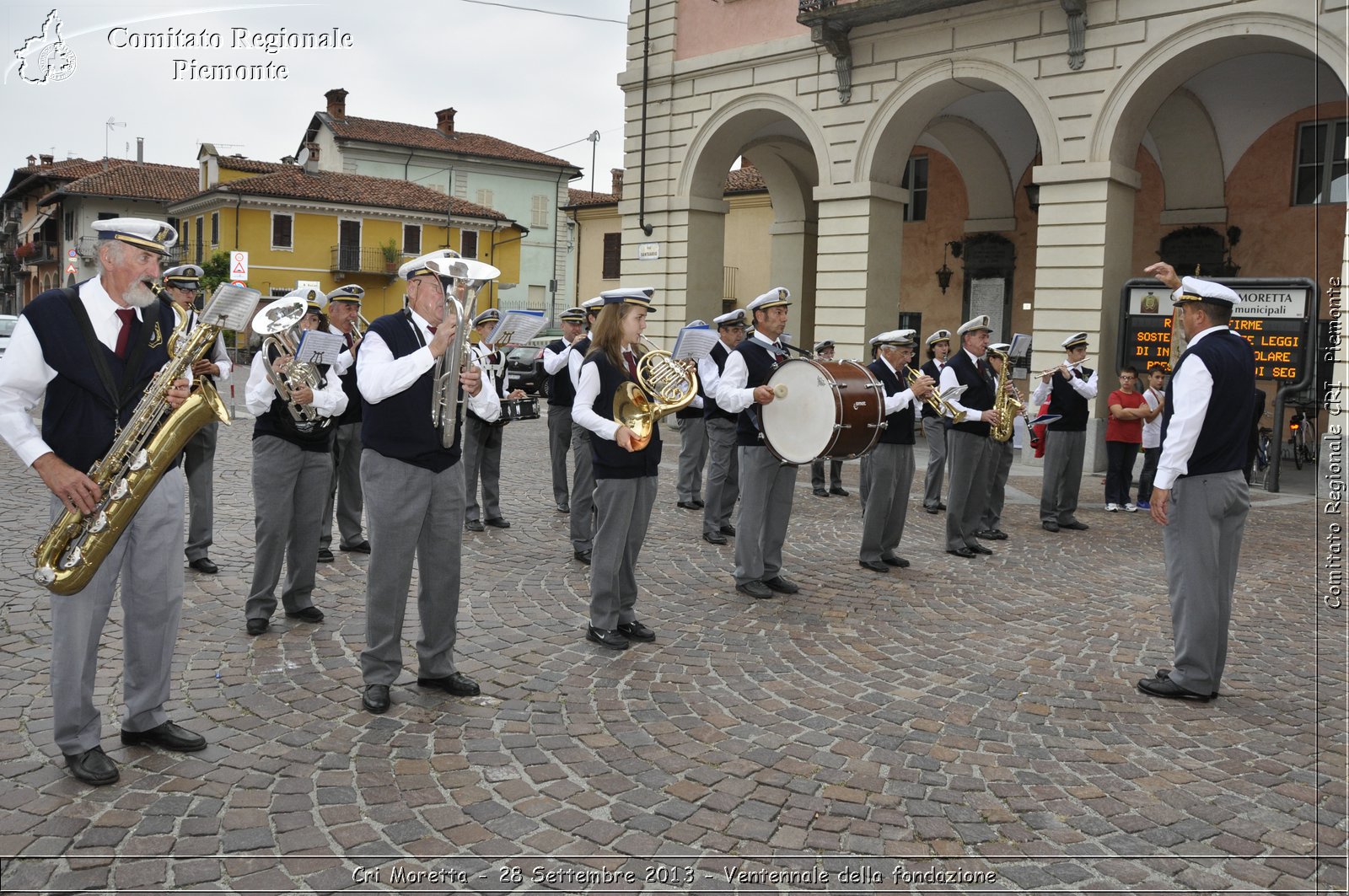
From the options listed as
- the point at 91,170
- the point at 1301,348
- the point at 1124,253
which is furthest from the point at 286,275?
the point at 1301,348

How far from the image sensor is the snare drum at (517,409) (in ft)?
35.2

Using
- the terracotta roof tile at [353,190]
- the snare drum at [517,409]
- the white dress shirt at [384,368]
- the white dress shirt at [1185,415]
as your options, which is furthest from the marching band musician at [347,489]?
the terracotta roof tile at [353,190]

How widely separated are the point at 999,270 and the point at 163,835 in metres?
21.5

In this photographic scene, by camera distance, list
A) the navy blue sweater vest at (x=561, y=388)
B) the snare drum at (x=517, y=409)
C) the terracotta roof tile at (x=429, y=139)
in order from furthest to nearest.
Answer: the terracotta roof tile at (x=429, y=139), the snare drum at (x=517, y=409), the navy blue sweater vest at (x=561, y=388)

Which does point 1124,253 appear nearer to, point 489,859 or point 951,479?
point 951,479

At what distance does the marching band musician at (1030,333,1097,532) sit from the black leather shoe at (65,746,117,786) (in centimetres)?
976

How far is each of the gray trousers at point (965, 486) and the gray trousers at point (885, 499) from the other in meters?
0.84

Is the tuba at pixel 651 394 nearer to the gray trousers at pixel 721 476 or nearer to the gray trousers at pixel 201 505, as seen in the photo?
the gray trousers at pixel 721 476

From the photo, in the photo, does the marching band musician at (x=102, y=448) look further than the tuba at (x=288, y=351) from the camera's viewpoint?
No

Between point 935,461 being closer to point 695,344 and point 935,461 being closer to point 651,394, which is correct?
point 695,344

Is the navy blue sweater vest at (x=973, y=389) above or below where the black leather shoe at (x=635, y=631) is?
above

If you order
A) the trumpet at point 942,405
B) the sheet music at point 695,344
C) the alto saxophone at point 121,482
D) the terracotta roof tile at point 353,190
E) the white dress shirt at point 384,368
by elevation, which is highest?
the terracotta roof tile at point 353,190

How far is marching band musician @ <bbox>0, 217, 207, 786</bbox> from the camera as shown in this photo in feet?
13.9

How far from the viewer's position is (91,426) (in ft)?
14.4
